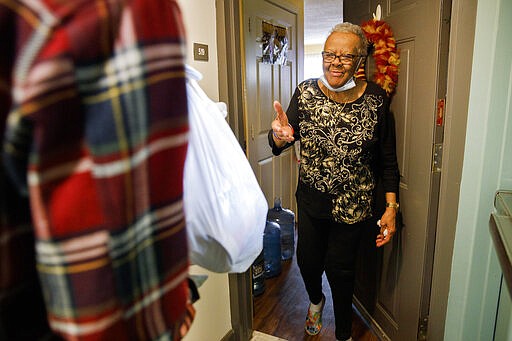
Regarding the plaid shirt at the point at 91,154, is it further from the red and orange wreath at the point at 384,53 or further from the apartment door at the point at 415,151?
the red and orange wreath at the point at 384,53

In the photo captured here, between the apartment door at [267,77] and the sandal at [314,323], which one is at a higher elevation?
the apartment door at [267,77]

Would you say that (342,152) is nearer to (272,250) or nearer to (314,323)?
(314,323)

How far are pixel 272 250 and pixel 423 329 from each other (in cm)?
117

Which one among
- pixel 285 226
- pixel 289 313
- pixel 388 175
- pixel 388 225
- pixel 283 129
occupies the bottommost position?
pixel 289 313

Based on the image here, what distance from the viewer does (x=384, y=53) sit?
144cm

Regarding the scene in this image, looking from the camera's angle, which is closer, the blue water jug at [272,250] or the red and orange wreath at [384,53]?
the red and orange wreath at [384,53]

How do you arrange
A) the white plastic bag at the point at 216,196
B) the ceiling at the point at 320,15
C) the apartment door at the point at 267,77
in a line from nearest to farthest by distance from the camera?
1. the white plastic bag at the point at 216,196
2. the apartment door at the point at 267,77
3. the ceiling at the point at 320,15

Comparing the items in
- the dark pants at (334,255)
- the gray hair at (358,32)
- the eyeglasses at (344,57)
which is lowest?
the dark pants at (334,255)

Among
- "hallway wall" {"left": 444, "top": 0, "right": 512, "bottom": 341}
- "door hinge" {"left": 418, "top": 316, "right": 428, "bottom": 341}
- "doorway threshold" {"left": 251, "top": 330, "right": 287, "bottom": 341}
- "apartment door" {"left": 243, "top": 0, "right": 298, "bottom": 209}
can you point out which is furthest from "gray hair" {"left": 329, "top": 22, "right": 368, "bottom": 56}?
"doorway threshold" {"left": 251, "top": 330, "right": 287, "bottom": 341}

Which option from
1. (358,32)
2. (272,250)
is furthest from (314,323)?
(358,32)

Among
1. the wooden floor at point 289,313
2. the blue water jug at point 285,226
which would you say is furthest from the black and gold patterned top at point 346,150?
the blue water jug at point 285,226

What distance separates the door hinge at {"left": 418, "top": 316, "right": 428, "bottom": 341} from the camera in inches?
55.0

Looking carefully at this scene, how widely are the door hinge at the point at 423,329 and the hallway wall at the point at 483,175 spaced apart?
0.39ft

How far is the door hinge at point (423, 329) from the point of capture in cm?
140
